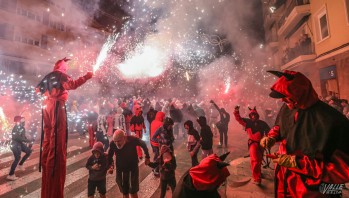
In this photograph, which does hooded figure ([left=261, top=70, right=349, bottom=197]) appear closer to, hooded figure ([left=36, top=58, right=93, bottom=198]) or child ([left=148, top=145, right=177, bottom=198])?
child ([left=148, top=145, right=177, bottom=198])

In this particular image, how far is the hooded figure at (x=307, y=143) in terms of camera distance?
2126mm

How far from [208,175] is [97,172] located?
3148 mm

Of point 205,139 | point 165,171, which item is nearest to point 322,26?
point 205,139

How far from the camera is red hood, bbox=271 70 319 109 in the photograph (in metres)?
2.42

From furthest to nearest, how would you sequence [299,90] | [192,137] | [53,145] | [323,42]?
[323,42], [192,137], [53,145], [299,90]

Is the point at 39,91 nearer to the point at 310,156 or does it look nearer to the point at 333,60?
the point at 310,156

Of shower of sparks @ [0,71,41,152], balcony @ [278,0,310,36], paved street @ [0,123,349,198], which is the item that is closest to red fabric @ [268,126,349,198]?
paved street @ [0,123,349,198]

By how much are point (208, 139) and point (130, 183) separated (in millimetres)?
2613

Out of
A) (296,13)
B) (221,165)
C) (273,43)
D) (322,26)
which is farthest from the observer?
(273,43)

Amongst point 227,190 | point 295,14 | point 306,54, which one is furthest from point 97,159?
point 295,14

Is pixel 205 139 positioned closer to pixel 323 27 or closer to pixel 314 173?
pixel 314 173

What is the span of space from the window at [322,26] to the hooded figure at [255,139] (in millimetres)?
10935

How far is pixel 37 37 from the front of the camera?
26.2m

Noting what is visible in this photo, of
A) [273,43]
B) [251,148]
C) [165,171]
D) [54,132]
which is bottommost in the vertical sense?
[165,171]
